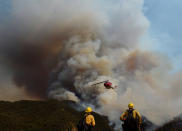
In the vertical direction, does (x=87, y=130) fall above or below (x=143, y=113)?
below

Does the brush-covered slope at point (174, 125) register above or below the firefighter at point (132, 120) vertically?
above

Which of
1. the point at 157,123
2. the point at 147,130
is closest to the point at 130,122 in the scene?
the point at 147,130

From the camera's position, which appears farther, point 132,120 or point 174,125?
point 174,125

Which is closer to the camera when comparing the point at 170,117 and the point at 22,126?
the point at 170,117

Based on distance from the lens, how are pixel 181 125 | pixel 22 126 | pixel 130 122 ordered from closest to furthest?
1. pixel 130 122
2. pixel 181 125
3. pixel 22 126

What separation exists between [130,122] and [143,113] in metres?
151

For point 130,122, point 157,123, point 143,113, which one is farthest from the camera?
point 143,113

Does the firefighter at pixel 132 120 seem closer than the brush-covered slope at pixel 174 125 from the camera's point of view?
Yes

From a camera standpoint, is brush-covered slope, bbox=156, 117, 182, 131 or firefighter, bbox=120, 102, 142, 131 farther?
brush-covered slope, bbox=156, 117, 182, 131

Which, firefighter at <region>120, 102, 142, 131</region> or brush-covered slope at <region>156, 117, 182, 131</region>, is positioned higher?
brush-covered slope at <region>156, 117, 182, 131</region>

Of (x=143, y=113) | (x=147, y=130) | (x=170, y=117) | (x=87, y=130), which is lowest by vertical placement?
(x=87, y=130)

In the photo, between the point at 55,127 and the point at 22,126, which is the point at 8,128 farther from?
the point at 55,127

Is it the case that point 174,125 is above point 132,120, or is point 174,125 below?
above

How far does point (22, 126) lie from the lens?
17412 cm
